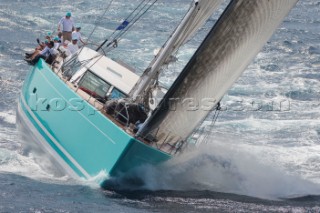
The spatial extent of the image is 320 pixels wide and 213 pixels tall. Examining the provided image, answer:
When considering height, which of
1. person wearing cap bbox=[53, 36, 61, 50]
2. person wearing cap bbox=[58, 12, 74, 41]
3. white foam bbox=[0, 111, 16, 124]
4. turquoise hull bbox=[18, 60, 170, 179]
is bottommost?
white foam bbox=[0, 111, 16, 124]

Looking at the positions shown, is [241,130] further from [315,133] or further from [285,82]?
[285,82]

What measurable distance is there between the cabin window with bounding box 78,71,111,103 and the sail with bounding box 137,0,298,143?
226 cm

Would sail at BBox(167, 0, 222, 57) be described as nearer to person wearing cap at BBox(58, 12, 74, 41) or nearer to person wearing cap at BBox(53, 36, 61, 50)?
person wearing cap at BBox(53, 36, 61, 50)

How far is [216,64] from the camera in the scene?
14.4 metres

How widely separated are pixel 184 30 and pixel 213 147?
11.7ft

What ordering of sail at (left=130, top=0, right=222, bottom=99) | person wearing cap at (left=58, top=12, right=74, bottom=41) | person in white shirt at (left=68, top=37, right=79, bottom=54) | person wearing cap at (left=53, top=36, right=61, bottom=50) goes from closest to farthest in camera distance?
sail at (left=130, top=0, right=222, bottom=99), person in white shirt at (left=68, top=37, right=79, bottom=54), person wearing cap at (left=53, top=36, right=61, bottom=50), person wearing cap at (left=58, top=12, right=74, bottom=41)

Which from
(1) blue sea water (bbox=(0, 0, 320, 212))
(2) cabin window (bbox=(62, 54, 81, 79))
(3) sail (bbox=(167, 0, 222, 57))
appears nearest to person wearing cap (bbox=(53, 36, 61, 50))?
(2) cabin window (bbox=(62, 54, 81, 79))

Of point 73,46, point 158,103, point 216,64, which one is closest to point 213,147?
point 158,103

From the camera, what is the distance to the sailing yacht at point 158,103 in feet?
46.6

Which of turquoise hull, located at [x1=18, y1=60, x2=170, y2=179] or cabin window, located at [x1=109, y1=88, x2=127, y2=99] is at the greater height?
cabin window, located at [x1=109, y1=88, x2=127, y2=99]

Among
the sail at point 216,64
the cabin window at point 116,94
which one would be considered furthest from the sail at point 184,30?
the cabin window at point 116,94

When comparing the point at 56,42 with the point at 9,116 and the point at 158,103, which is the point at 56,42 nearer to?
the point at 9,116

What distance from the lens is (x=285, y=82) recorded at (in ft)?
86.6

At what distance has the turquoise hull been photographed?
14656 millimetres
